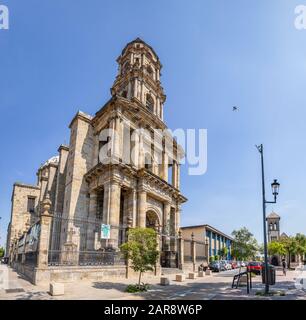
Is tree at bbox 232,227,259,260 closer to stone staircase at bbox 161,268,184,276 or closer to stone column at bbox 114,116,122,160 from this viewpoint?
stone staircase at bbox 161,268,184,276

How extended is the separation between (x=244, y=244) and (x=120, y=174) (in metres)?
22.3

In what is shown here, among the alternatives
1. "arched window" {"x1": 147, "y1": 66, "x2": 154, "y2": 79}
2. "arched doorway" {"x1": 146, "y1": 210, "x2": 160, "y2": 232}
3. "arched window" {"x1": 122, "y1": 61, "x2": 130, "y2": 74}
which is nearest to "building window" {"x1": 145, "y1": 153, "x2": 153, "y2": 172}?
"arched doorway" {"x1": 146, "y1": 210, "x2": 160, "y2": 232}

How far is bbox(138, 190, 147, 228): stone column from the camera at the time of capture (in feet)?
75.0

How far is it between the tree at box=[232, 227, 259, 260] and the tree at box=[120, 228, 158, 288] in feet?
81.3

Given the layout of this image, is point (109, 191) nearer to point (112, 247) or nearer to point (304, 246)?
point (112, 247)

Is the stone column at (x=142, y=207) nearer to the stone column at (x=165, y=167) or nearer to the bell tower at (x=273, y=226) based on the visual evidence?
the stone column at (x=165, y=167)

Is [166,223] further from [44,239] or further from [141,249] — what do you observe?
[44,239]

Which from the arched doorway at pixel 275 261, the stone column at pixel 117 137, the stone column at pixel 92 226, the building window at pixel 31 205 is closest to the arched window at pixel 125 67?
the stone column at pixel 117 137

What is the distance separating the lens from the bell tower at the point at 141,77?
30000 mm

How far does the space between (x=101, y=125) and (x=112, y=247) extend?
42.2ft

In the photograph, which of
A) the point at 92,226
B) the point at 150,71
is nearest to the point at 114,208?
the point at 92,226
